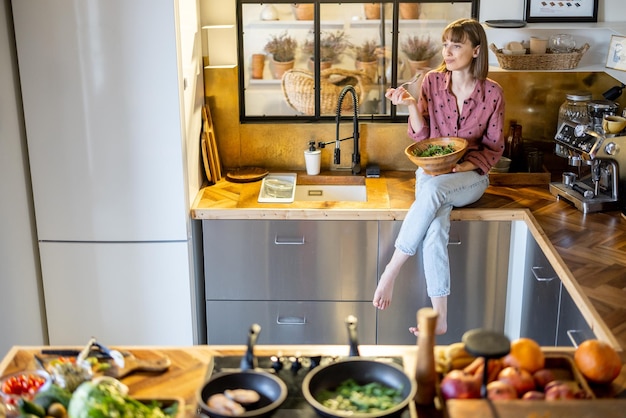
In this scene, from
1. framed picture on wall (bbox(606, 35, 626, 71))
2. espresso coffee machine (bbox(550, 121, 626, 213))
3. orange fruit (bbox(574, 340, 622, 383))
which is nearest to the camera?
orange fruit (bbox(574, 340, 622, 383))

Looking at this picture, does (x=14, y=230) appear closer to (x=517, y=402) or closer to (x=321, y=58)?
(x=321, y=58)

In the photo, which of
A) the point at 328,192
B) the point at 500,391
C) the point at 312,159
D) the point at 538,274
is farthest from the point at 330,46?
the point at 500,391

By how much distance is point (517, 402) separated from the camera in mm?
1765

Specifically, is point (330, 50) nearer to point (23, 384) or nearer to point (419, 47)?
point (419, 47)

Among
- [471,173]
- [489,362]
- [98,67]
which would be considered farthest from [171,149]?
[489,362]

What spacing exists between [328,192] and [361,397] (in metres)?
2.29

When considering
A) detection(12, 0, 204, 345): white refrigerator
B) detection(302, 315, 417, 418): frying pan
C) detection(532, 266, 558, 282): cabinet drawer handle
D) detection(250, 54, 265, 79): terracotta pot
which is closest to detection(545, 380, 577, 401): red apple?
detection(302, 315, 417, 418): frying pan

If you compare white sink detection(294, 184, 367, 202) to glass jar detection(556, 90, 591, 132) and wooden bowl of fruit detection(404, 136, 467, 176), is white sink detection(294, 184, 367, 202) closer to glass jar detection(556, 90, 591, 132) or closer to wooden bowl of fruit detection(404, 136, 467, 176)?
wooden bowl of fruit detection(404, 136, 467, 176)

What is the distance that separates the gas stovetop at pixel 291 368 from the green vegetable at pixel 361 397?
2.1 inches

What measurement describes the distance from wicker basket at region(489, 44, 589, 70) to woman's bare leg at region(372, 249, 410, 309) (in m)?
1.00

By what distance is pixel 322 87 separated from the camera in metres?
4.11

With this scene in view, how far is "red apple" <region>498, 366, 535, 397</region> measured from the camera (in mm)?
1854

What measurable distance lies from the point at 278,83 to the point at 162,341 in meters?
1.36

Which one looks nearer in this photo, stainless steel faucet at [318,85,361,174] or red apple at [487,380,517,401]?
red apple at [487,380,517,401]
